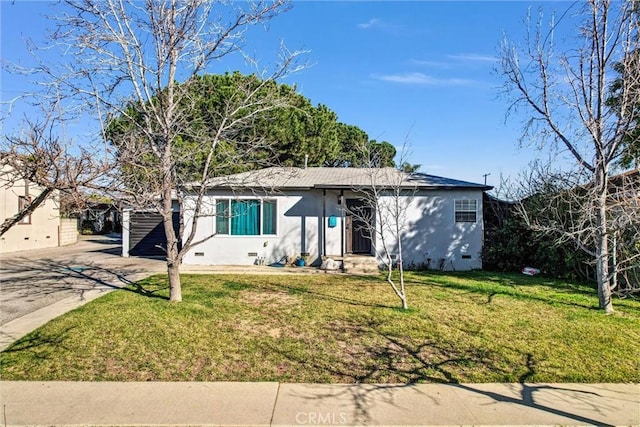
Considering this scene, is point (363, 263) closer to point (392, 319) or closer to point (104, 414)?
point (392, 319)

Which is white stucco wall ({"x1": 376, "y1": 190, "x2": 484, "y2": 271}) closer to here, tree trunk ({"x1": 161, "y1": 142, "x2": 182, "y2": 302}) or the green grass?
the green grass

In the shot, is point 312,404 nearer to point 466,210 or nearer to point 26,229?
point 466,210

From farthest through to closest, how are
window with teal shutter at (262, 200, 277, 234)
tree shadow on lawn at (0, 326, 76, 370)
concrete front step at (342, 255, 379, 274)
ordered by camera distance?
1. window with teal shutter at (262, 200, 277, 234)
2. concrete front step at (342, 255, 379, 274)
3. tree shadow on lawn at (0, 326, 76, 370)

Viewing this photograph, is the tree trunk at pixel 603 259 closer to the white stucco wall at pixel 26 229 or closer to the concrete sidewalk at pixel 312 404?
the concrete sidewalk at pixel 312 404

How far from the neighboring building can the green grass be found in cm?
1214

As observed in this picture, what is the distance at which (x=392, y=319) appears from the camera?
6.66 m

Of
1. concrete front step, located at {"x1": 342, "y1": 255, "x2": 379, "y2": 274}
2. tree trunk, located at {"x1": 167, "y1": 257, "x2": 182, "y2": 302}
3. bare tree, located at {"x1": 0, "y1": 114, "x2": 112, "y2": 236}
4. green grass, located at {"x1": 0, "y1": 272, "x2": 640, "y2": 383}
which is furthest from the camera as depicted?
concrete front step, located at {"x1": 342, "y1": 255, "x2": 379, "y2": 274}

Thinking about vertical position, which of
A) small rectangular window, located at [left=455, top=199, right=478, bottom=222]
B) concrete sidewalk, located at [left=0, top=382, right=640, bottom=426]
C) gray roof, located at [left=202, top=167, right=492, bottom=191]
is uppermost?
gray roof, located at [left=202, top=167, right=492, bottom=191]

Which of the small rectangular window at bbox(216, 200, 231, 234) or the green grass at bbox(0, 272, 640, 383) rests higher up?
the small rectangular window at bbox(216, 200, 231, 234)

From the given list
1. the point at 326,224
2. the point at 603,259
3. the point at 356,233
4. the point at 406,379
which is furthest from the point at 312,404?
the point at 356,233

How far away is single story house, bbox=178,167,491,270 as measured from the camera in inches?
508

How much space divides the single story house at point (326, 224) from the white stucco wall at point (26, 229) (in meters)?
8.10

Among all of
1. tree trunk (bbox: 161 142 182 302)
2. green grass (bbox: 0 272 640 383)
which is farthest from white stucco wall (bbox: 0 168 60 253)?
green grass (bbox: 0 272 640 383)

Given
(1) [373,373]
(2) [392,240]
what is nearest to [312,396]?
(1) [373,373]
